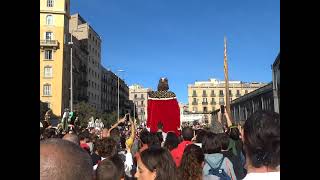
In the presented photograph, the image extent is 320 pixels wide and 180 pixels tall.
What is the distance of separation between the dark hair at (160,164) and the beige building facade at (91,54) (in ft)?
285

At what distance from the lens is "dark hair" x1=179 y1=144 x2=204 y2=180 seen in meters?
3.79

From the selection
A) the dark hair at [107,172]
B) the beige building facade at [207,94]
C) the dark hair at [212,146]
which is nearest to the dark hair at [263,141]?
the dark hair at [107,172]

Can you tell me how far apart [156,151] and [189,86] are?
154610mm

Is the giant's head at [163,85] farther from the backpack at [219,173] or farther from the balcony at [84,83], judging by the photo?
the balcony at [84,83]

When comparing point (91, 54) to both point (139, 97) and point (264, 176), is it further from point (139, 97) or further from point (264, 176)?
point (264, 176)

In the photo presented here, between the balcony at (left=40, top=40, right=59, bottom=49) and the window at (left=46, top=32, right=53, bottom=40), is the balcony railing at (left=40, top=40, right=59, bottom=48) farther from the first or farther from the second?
the window at (left=46, top=32, right=53, bottom=40)

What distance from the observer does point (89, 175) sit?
5.76 feet

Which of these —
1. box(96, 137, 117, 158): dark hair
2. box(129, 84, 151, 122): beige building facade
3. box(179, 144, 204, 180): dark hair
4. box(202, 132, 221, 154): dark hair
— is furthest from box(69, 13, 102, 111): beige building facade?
box(179, 144, 204, 180): dark hair

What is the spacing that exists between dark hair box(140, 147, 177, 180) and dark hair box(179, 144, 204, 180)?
0.54 meters

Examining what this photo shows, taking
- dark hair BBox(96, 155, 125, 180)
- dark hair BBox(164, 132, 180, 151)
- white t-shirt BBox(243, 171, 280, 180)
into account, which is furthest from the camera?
dark hair BBox(164, 132, 180, 151)

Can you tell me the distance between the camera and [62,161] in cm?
161

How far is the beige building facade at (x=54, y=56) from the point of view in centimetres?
7412
